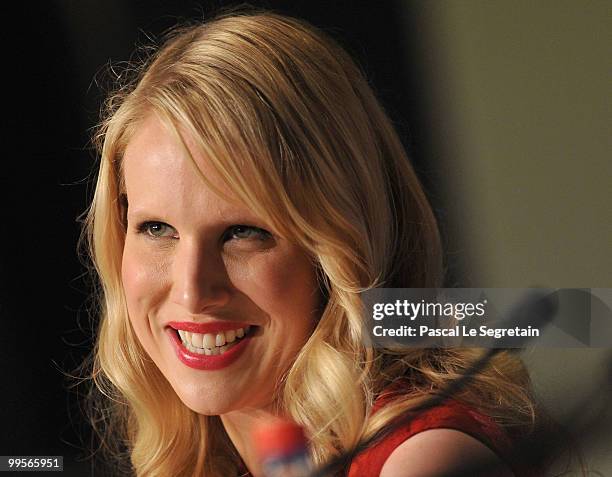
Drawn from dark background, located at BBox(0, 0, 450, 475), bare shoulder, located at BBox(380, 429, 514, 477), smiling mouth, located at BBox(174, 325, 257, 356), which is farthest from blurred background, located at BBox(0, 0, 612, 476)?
smiling mouth, located at BBox(174, 325, 257, 356)

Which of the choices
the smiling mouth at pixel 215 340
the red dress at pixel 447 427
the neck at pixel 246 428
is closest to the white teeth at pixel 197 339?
the smiling mouth at pixel 215 340

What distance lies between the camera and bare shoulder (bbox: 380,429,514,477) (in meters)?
1.09

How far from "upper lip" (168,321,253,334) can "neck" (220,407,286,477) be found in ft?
0.40

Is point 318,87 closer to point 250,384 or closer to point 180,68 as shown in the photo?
point 180,68

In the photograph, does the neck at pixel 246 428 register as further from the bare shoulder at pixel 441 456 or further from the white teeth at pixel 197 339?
the bare shoulder at pixel 441 456

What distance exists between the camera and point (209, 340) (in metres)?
1.26

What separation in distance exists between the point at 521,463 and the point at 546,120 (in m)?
0.40

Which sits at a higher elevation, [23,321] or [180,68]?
[180,68]

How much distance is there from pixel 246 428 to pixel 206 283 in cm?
22

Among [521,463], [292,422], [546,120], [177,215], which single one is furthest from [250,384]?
[546,120]

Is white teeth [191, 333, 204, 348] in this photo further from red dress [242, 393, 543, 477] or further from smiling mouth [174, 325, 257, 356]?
red dress [242, 393, 543, 477]

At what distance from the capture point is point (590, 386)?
48.1 inches

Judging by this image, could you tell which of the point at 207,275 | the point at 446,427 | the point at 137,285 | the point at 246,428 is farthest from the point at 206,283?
the point at 446,427

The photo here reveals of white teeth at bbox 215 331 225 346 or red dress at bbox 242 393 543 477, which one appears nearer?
red dress at bbox 242 393 543 477
